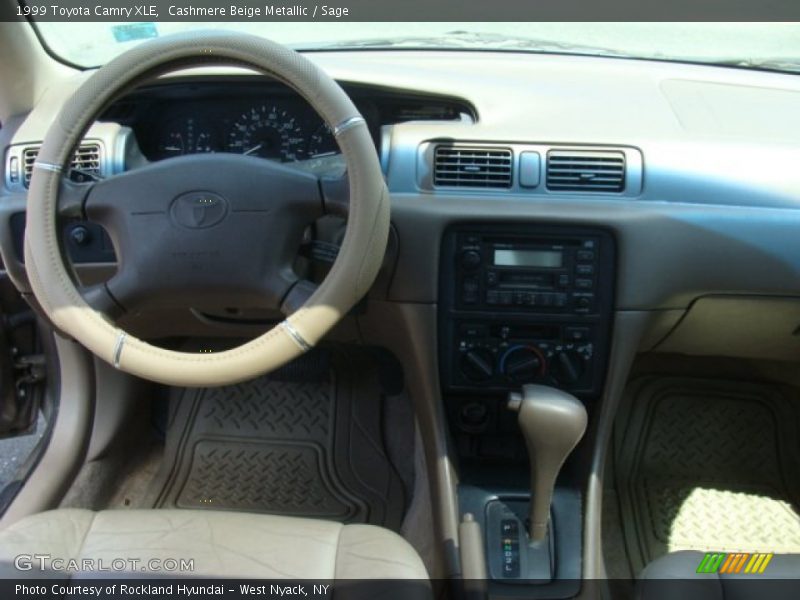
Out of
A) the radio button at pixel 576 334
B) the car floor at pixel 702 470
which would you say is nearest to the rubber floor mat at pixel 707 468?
the car floor at pixel 702 470

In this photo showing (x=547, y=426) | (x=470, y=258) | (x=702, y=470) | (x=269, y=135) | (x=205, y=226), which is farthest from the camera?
(x=702, y=470)

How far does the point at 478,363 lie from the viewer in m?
1.64

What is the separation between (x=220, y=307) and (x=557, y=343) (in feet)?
2.31

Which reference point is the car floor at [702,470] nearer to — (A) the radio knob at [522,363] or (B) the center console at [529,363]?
(B) the center console at [529,363]

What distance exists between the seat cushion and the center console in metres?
0.25

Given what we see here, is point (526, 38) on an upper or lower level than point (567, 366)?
upper

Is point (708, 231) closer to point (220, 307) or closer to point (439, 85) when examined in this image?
Answer: point (439, 85)

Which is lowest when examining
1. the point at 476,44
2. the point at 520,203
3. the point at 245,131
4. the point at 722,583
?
the point at 722,583

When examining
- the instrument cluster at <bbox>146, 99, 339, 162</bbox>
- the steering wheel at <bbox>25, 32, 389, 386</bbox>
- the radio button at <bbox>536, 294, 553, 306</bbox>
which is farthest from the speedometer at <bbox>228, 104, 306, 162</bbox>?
the radio button at <bbox>536, 294, 553, 306</bbox>

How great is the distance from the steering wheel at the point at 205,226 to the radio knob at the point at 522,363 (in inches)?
20.0

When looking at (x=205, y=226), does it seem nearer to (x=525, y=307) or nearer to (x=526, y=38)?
(x=525, y=307)

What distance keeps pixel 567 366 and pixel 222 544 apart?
0.79m

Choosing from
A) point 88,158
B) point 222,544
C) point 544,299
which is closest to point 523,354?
point 544,299

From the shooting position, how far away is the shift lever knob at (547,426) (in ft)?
4.73
